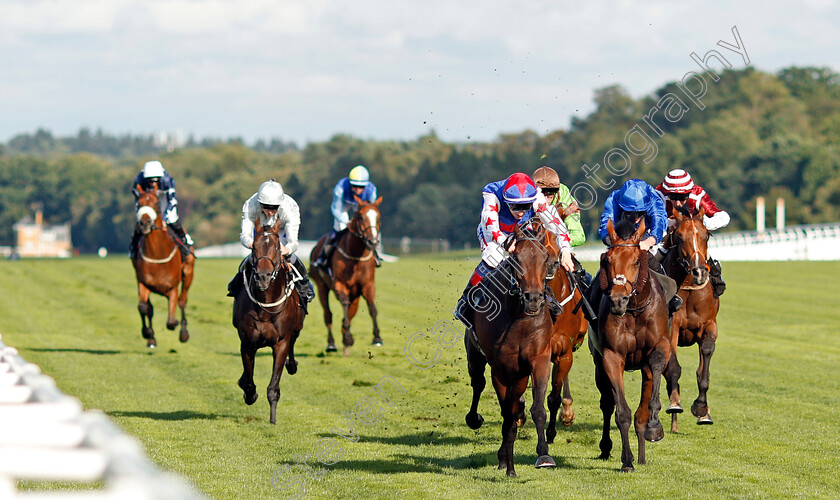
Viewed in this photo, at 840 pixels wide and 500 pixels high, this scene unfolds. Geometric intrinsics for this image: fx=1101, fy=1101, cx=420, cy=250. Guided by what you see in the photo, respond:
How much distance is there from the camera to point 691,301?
35.2 feet

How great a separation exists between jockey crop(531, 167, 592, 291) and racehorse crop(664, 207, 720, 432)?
2.78 ft

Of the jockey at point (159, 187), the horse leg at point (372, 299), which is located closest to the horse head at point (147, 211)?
the jockey at point (159, 187)

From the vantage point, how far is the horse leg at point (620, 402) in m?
8.20

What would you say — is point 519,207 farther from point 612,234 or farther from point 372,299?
point 372,299

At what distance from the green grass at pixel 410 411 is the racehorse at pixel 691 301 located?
0.41 meters

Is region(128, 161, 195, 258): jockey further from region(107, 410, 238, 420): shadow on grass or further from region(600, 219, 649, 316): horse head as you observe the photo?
region(600, 219, 649, 316): horse head

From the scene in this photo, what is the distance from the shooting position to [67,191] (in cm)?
13312

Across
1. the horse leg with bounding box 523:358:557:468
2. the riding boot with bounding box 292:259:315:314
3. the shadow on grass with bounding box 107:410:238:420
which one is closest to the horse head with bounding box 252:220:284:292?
the riding boot with bounding box 292:259:315:314

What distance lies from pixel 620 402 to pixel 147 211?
8.70 m

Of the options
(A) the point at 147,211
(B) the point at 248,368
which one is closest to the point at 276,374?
(B) the point at 248,368

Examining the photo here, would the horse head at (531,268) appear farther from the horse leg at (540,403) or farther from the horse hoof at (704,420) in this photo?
the horse hoof at (704,420)

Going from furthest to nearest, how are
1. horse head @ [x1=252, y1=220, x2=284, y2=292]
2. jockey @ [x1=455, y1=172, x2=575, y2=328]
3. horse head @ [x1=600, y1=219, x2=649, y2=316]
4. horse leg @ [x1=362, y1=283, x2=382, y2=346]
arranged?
horse leg @ [x1=362, y1=283, x2=382, y2=346]
horse head @ [x1=252, y1=220, x2=284, y2=292]
jockey @ [x1=455, y1=172, x2=575, y2=328]
horse head @ [x1=600, y1=219, x2=649, y2=316]

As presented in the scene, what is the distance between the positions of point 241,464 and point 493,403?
13.2 ft

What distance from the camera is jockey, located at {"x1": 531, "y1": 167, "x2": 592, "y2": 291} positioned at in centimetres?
972
